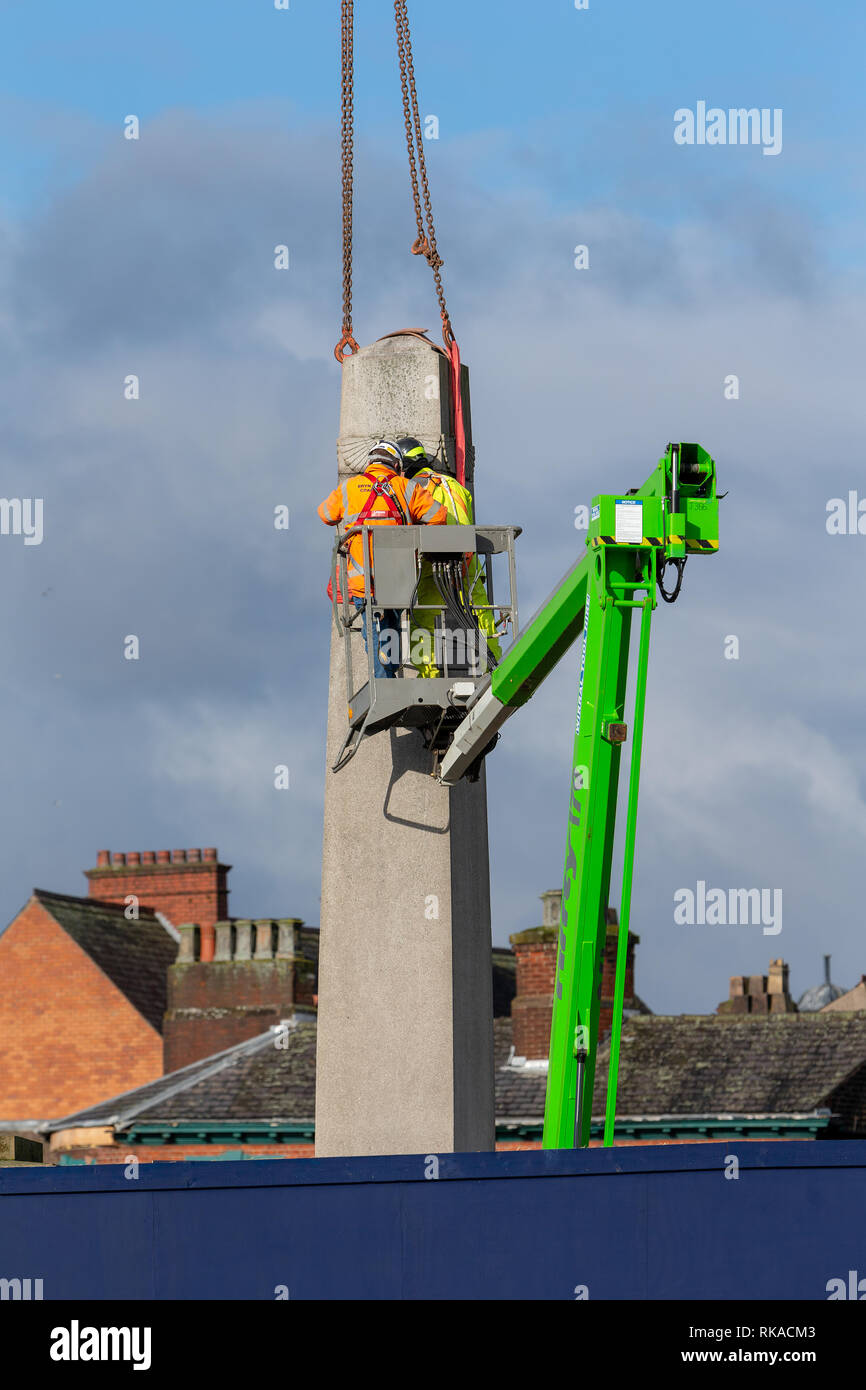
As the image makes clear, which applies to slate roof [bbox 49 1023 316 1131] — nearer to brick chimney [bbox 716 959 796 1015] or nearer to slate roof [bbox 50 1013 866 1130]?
slate roof [bbox 50 1013 866 1130]

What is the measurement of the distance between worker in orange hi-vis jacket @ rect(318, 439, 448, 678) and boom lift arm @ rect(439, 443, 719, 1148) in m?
2.29

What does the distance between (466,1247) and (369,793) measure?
5.89 m

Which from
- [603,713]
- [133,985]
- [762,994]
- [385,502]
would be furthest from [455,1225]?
[133,985]

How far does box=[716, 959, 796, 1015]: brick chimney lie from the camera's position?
3469cm

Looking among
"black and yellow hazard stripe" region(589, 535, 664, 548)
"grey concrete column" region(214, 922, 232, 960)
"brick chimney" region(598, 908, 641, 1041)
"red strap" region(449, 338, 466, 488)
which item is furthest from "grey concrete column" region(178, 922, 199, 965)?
"black and yellow hazard stripe" region(589, 535, 664, 548)

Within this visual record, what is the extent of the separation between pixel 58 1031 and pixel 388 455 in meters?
29.2

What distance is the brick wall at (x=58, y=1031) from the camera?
129ft

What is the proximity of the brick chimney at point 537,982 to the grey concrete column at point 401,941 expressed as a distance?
1385 cm

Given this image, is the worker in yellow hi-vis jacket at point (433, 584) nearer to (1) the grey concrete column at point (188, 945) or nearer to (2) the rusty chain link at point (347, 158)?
(2) the rusty chain link at point (347, 158)

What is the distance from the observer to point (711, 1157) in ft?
24.9

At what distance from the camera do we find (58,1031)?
40.2 metres

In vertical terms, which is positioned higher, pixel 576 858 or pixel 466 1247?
pixel 576 858

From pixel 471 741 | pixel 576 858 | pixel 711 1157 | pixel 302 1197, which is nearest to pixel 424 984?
pixel 471 741

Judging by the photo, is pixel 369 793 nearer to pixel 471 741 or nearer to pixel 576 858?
pixel 471 741
